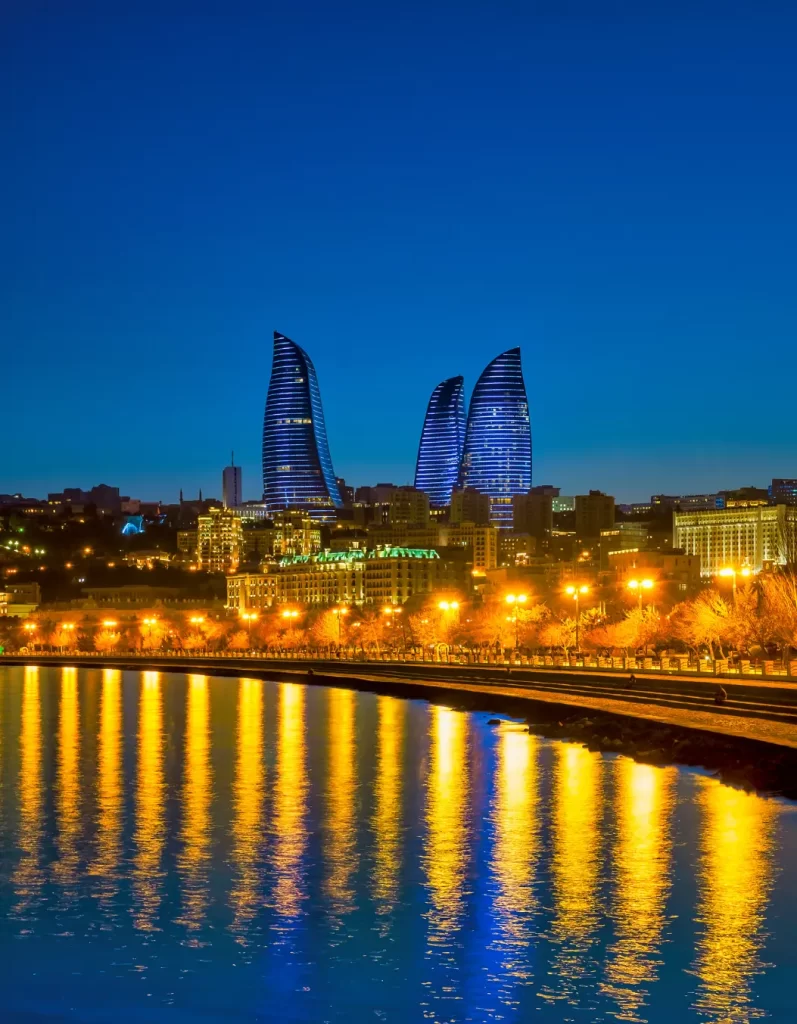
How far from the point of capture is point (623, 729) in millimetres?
41750

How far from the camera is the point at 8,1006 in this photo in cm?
1772

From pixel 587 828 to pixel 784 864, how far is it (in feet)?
17.6

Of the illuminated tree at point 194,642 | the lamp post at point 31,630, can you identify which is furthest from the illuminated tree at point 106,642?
the lamp post at point 31,630

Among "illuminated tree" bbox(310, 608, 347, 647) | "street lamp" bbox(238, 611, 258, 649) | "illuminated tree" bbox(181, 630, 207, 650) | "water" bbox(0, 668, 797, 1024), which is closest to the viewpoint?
"water" bbox(0, 668, 797, 1024)

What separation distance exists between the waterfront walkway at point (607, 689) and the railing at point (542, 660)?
1.82m

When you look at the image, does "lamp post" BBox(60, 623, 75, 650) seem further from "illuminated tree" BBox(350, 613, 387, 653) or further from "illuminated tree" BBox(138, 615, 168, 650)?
"illuminated tree" BBox(350, 613, 387, 653)

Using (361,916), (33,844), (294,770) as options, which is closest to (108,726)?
(294,770)

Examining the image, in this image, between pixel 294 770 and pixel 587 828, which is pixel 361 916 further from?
pixel 294 770

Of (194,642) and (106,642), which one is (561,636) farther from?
(106,642)

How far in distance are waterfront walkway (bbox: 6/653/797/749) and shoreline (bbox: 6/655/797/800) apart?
0.10 m

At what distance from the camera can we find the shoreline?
31641 millimetres

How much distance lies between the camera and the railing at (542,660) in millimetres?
56875

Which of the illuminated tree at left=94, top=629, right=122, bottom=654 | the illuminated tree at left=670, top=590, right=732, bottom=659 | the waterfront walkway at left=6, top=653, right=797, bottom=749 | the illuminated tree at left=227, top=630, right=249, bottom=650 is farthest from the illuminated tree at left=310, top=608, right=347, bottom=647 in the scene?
the illuminated tree at left=670, top=590, right=732, bottom=659

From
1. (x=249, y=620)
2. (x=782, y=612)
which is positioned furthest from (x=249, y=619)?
(x=782, y=612)
